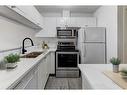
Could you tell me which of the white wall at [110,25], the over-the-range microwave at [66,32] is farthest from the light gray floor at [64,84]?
the over-the-range microwave at [66,32]

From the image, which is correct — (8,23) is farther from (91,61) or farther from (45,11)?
(45,11)

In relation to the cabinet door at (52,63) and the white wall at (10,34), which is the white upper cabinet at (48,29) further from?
the white wall at (10,34)

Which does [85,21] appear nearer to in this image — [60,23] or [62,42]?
Result: [60,23]

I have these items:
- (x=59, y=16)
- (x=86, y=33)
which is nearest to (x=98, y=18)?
(x=86, y=33)

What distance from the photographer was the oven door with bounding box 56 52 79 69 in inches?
200

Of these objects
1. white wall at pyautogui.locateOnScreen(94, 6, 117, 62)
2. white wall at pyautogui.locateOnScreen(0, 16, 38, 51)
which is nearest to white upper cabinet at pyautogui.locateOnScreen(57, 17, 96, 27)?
white wall at pyautogui.locateOnScreen(94, 6, 117, 62)

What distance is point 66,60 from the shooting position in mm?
5113

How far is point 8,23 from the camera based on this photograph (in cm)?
300

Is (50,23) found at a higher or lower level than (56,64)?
higher

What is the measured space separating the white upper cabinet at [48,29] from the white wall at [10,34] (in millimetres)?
1729

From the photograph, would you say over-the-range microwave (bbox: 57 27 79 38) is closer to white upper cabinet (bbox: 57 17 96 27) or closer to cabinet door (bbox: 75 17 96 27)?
white upper cabinet (bbox: 57 17 96 27)

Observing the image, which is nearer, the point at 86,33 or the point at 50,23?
the point at 86,33

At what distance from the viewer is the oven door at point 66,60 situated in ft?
16.7

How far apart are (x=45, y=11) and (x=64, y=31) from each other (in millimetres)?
1120
